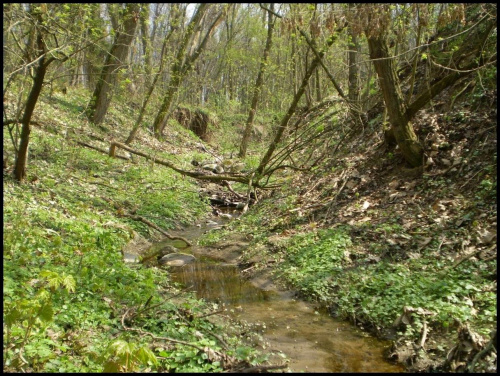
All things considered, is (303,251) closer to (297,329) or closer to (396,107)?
(297,329)

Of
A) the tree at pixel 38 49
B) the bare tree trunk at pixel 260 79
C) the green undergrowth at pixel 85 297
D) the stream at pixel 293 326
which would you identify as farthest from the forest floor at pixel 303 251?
the bare tree trunk at pixel 260 79

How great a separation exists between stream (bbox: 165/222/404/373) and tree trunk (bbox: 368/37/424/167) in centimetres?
383

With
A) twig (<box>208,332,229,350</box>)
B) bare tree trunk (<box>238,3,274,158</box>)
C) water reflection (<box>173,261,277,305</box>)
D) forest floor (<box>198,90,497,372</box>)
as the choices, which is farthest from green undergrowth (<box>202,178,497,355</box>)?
bare tree trunk (<box>238,3,274,158</box>)

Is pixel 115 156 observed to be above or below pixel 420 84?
below

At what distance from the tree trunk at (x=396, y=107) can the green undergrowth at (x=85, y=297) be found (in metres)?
4.86

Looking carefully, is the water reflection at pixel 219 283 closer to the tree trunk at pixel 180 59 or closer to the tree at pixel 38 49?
the tree at pixel 38 49

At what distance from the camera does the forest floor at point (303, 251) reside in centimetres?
386

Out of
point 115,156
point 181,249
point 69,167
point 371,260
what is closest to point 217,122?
point 115,156

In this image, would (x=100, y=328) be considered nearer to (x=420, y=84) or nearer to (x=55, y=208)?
(x=55, y=208)

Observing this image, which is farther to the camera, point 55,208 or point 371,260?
point 55,208

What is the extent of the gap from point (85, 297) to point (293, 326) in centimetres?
244

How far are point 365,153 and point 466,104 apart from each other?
7.49ft

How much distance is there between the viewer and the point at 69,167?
33.3 ft

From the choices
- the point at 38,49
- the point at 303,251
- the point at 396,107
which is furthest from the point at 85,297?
the point at 396,107
